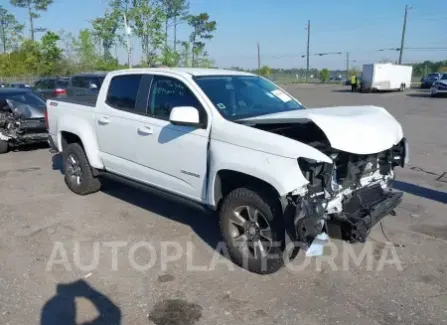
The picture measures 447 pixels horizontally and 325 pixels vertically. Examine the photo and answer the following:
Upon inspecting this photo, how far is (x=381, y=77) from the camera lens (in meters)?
39.4

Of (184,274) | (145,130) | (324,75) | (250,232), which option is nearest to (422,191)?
(250,232)

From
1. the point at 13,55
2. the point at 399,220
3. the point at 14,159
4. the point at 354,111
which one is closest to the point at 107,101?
the point at 354,111

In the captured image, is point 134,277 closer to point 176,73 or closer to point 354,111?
point 176,73

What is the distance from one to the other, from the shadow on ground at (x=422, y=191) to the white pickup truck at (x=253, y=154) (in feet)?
6.67

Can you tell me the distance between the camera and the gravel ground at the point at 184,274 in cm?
331

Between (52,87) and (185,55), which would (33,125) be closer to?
(52,87)

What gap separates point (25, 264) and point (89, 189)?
2.20m

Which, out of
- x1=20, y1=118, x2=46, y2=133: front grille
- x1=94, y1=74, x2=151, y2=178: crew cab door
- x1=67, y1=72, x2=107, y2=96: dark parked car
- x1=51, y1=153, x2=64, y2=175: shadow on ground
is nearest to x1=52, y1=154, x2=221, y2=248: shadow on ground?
x1=94, y1=74, x2=151, y2=178: crew cab door

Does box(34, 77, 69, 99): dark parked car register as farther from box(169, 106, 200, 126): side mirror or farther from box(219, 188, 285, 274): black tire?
box(219, 188, 285, 274): black tire

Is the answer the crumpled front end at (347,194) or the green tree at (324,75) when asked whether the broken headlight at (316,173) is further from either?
the green tree at (324,75)

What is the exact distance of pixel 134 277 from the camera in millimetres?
3904

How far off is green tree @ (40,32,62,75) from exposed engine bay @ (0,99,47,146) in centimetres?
3340

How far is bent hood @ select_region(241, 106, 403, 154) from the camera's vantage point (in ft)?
11.6

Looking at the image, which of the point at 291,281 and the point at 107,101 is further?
the point at 107,101
